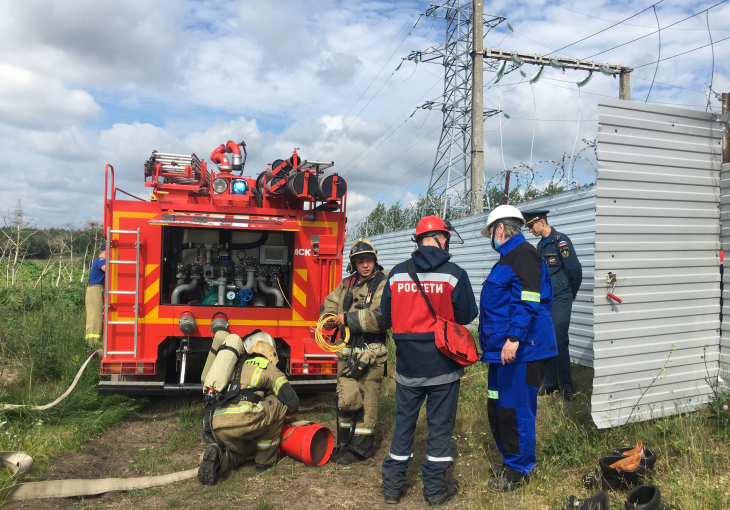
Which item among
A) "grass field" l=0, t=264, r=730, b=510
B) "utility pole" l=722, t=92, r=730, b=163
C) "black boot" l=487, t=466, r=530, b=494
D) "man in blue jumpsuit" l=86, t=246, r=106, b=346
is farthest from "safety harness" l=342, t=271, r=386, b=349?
"man in blue jumpsuit" l=86, t=246, r=106, b=346

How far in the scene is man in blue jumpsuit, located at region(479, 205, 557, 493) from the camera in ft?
11.8

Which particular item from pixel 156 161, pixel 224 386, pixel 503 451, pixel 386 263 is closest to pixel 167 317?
pixel 224 386

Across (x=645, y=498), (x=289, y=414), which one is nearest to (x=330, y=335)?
(x=289, y=414)

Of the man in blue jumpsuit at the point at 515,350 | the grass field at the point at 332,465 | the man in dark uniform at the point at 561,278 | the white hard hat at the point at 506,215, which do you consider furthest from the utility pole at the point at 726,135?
the man in blue jumpsuit at the point at 515,350

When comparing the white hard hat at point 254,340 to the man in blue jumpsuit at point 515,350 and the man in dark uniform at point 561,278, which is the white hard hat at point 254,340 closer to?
the man in blue jumpsuit at point 515,350

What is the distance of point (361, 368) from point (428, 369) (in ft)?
3.47

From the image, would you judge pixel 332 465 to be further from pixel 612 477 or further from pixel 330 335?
pixel 612 477

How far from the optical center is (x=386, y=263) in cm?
1581

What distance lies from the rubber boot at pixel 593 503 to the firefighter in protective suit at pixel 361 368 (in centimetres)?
194

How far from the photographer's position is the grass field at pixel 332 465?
→ 3594mm

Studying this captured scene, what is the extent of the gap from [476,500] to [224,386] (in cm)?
216

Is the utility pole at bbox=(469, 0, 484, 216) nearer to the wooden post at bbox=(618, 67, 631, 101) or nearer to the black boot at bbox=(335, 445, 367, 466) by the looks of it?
the wooden post at bbox=(618, 67, 631, 101)

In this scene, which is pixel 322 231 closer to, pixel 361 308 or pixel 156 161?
pixel 361 308

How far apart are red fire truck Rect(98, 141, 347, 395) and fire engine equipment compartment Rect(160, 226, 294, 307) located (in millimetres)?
13
